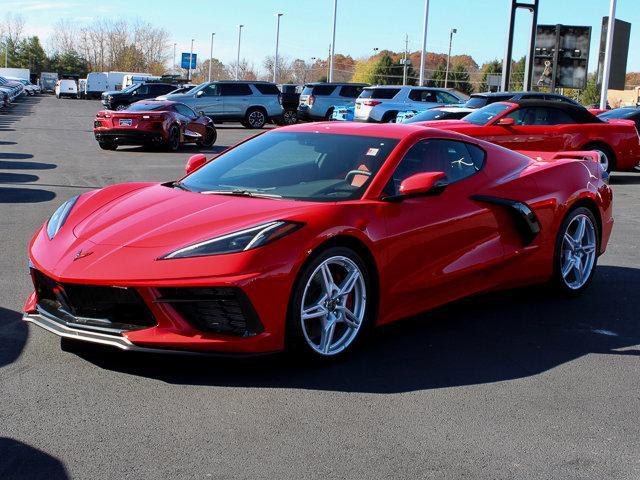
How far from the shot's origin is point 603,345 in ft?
17.9

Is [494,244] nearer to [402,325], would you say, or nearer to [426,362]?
[402,325]

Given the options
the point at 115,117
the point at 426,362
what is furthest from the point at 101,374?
the point at 115,117

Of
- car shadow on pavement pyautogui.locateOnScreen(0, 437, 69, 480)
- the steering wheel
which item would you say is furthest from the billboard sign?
car shadow on pavement pyautogui.locateOnScreen(0, 437, 69, 480)

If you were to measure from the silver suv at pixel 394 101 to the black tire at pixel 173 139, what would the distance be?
8175 mm

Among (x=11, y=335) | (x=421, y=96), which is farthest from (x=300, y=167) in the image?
(x=421, y=96)

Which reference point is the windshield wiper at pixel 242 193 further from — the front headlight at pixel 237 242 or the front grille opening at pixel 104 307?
the front grille opening at pixel 104 307

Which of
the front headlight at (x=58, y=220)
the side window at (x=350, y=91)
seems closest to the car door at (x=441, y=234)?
the front headlight at (x=58, y=220)

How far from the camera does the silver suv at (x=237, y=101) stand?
1277 inches

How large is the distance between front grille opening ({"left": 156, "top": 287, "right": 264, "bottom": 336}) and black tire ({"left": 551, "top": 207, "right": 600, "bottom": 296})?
302cm

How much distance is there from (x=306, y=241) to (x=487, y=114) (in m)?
12.4

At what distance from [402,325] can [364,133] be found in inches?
51.5

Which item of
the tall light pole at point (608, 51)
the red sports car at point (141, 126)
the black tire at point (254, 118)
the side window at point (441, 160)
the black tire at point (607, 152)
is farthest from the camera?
the black tire at point (254, 118)

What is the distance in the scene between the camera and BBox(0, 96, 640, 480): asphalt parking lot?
138 inches

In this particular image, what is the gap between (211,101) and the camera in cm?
3259
